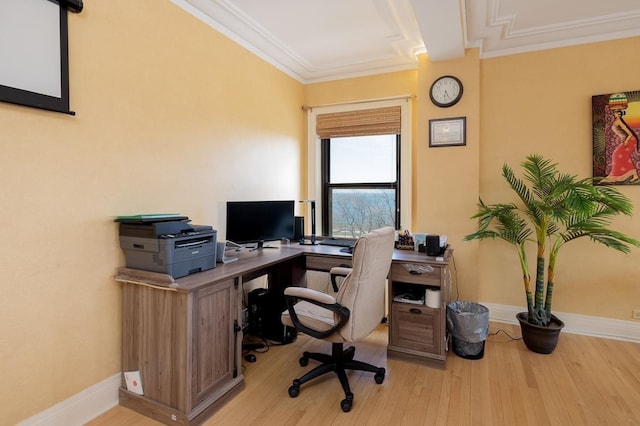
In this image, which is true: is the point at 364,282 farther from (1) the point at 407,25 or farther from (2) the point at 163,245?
(1) the point at 407,25

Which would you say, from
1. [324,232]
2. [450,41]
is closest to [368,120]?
[450,41]

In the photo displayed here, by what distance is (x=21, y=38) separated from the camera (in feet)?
5.27

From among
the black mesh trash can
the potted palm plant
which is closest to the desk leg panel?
→ the black mesh trash can

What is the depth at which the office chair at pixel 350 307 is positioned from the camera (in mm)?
1978

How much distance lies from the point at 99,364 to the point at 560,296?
12.4 feet

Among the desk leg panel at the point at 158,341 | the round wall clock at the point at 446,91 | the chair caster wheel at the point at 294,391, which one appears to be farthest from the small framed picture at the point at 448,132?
the desk leg panel at the point at 158,341

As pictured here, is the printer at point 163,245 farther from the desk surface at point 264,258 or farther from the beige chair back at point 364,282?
the beige chair back at point 364,282

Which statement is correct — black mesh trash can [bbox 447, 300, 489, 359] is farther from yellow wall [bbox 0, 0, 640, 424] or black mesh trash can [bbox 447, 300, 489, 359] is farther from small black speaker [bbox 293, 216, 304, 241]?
small black speaker [bbox 293, 216, 304, 241]

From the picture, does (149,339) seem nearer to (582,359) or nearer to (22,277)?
(22,277)

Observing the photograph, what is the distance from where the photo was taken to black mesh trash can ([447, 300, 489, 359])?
8.46ft

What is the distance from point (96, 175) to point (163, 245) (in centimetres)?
57

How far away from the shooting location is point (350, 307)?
2.00 m

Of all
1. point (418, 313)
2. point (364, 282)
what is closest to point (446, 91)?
point (418, 313)

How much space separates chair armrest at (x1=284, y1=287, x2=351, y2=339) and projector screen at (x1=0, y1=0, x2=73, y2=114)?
5.33 ft
